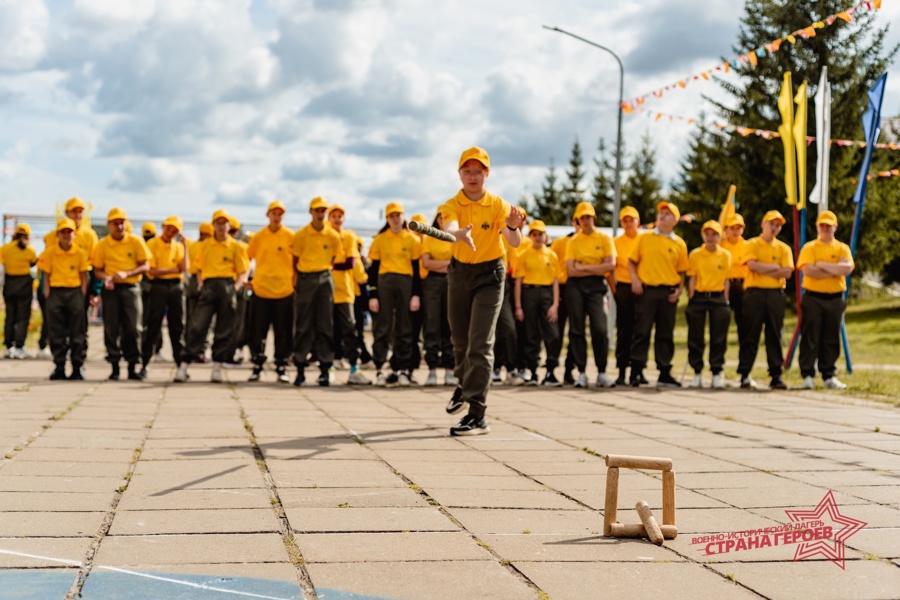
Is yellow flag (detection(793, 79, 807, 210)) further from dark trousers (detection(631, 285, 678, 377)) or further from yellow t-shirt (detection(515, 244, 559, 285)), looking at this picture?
yellow t-shirt (detection(515, 244, 559, 285))

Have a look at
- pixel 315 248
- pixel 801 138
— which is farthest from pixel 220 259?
pixel 801 138

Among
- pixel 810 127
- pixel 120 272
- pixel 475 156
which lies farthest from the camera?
pixel 810 127

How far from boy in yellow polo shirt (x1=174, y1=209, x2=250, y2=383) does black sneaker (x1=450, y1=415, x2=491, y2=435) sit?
5.23 m

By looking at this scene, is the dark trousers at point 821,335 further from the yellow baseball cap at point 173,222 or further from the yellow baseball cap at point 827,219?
the yellow baseball cap at point 173,222

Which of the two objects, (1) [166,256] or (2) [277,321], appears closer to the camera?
(2) [277,321]

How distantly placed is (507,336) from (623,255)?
174 cm

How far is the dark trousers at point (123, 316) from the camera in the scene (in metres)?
12.5

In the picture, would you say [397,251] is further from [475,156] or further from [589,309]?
[475,156]

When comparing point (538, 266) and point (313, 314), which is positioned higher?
point (538, 266)

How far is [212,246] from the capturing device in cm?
1277

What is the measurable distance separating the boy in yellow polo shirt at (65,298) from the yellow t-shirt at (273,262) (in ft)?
6.32

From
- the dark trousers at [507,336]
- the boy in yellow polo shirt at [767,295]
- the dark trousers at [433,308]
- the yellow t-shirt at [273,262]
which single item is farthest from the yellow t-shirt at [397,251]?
the boy in yellow polo shirt at [767,295]

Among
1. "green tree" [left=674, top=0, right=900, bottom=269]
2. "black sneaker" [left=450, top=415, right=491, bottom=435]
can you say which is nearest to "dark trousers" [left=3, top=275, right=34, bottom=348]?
"black sneaker" [left=450, top=415, right=491, bottom=435]

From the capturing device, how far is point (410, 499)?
5.46 m
